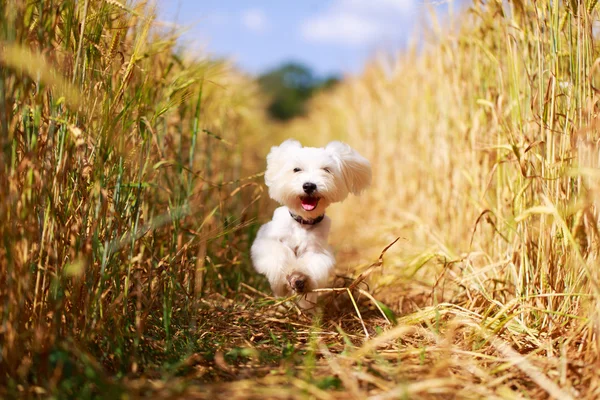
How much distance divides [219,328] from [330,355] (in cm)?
63

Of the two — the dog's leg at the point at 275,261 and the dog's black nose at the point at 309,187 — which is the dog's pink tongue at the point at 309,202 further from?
the dog's leg at the point at 275,261

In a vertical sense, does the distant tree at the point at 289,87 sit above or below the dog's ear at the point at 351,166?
above

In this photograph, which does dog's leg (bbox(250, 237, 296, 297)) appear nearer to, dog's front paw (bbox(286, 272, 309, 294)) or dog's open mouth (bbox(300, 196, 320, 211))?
dog's front paw (bbox(286, 272, 309, 294))

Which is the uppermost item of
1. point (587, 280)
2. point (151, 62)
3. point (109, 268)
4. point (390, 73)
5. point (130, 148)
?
point (390, 73)

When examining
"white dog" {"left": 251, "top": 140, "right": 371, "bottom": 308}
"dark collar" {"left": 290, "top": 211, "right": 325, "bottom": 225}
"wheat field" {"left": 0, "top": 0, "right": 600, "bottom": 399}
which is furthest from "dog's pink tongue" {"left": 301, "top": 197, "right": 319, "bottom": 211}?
"wheat field" {"left": 0, "top": 0, "right": 600, "bottom": 399}

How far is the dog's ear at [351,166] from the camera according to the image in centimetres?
278

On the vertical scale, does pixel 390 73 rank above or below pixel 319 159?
Answer: above

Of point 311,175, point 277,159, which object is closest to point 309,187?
point 311,175

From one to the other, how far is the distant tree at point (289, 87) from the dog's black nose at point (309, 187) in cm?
2061

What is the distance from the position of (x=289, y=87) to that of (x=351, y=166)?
39.1 m

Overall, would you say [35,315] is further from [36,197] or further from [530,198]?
[530,198]

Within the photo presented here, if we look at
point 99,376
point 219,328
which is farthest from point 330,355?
point 99,376

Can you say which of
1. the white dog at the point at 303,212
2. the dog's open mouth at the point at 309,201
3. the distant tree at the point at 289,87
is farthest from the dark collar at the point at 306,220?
the distant tree at the point at 289,87

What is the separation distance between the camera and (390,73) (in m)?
6.63
